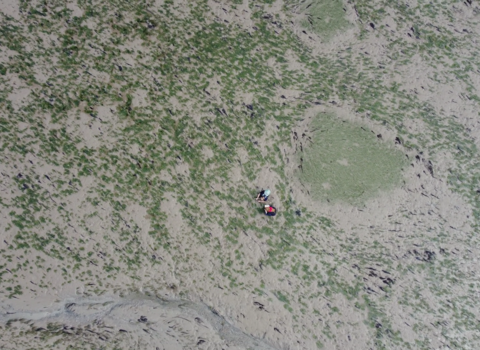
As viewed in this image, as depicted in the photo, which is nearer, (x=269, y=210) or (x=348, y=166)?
(x=269, y=210)

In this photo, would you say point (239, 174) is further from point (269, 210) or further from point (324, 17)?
point (324, 17)

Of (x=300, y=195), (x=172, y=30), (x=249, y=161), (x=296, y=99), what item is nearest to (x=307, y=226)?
(x=300, y=195)

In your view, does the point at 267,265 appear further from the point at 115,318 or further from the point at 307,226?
the point at 115,318

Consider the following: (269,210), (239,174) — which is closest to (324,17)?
(239,174)

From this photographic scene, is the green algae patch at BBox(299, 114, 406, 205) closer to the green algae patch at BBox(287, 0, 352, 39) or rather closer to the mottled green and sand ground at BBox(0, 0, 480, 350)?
the mottled green and sand ground at BBox(0, 0, 480, 350)

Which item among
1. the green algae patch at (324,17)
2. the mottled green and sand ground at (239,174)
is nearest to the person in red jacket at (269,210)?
the mottled green and sand ground at (239,174)

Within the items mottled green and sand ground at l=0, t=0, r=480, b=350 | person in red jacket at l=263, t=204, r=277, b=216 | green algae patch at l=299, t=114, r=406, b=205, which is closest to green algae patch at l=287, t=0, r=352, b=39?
mottled green and sand ground at l=0, t=0, r=480, b=350
